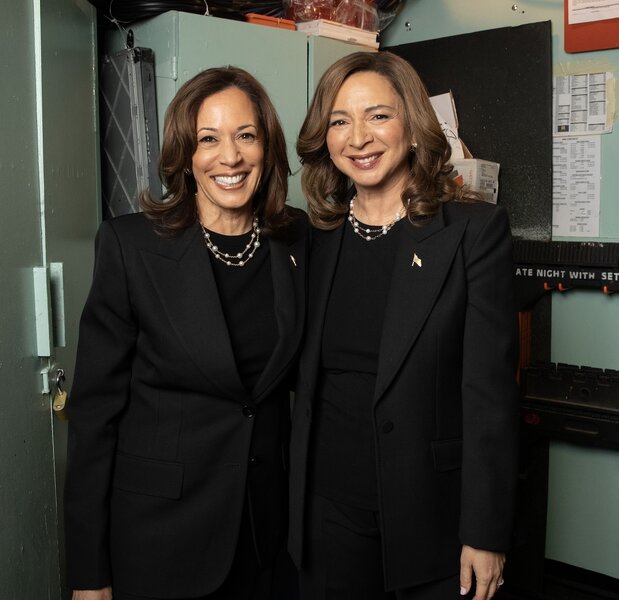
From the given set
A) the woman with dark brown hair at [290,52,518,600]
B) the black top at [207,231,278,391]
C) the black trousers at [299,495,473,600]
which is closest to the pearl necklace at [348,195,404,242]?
the woman with dark brown hair at [290,52,518,600]

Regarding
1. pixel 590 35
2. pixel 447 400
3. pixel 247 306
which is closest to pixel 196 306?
pixel 247 306

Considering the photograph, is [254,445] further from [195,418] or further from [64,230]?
[64,230]

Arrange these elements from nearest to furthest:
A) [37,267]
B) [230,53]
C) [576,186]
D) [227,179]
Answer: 1. [227,179]
2. [37,267]
3. [230,53]
4. [576,186]

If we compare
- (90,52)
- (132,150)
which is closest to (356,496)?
(132,150)

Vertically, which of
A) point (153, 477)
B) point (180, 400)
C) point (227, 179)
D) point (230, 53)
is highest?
point (230, 53)

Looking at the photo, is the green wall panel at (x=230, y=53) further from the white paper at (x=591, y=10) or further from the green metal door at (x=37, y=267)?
the white paper at (x=591, y=10)

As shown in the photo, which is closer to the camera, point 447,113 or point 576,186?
point 576,186

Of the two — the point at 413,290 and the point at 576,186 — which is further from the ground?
the point at 576,186

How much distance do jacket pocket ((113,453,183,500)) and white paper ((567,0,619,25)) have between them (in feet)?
7.28

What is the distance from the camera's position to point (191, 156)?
5.25ft

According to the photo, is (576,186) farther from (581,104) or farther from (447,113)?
(447,113)

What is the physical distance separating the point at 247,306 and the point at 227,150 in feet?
1.10

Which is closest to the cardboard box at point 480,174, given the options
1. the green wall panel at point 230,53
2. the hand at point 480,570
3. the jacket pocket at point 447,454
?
the green wall panel at point 230,53

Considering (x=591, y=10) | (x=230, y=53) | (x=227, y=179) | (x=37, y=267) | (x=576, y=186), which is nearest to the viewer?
(x=227, y=179)
